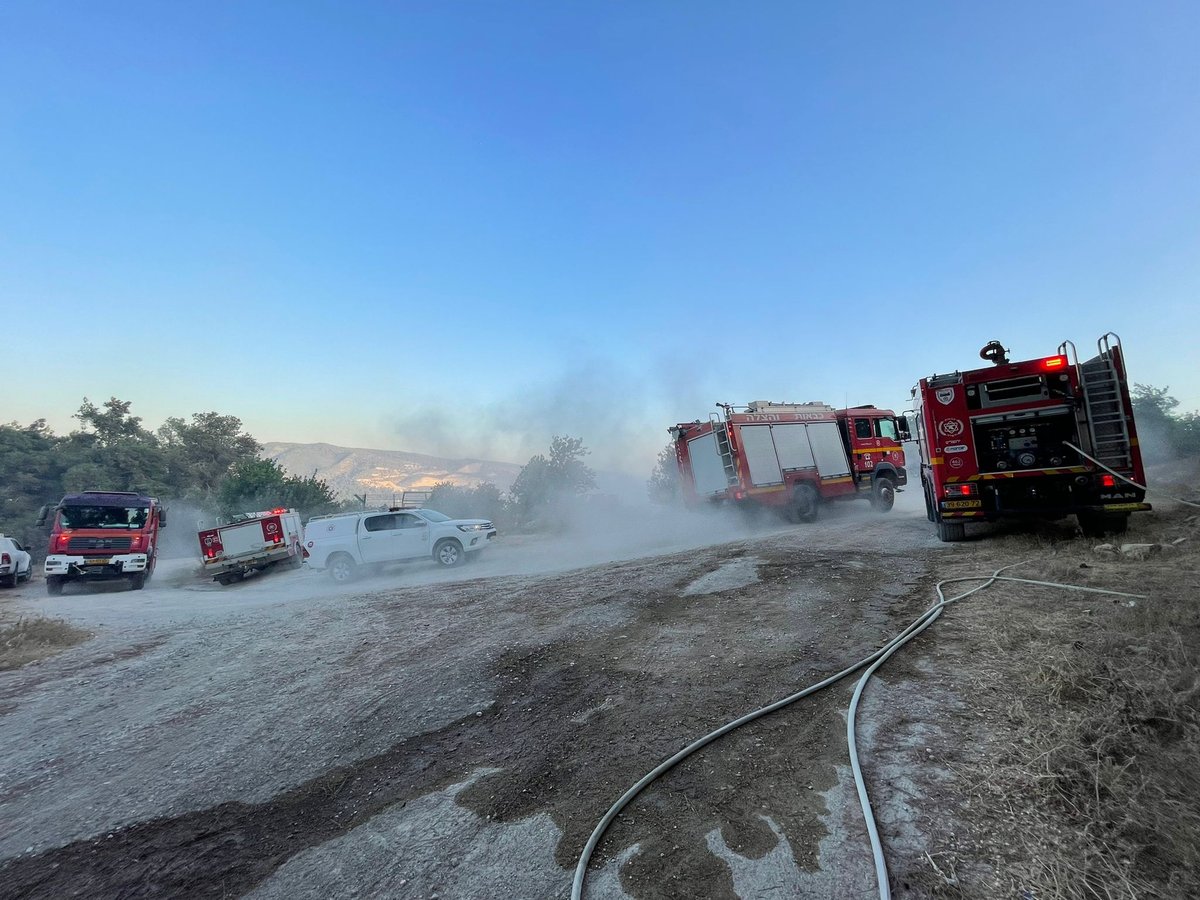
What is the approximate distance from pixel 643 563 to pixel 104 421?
54.7 metres

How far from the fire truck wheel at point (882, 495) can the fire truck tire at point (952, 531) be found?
714 centimetres

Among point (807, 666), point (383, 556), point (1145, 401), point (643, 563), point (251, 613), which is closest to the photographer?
point (807, 666)

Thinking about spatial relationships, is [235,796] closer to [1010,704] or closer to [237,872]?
[237,872]

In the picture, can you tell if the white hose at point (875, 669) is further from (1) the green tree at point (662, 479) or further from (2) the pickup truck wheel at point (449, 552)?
(1) the green tree at point (662, 479)

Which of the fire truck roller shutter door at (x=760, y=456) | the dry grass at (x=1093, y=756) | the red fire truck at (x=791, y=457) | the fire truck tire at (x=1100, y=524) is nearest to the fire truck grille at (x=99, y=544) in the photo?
the red fire truck at (x=791, y=457)

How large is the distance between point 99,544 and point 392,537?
369 inches

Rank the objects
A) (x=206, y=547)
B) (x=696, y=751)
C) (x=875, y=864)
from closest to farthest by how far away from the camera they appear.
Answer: (x=875, y=864), (x=696, y=751), (x=206, y=547)

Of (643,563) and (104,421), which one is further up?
(104,421)

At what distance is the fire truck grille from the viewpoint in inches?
606

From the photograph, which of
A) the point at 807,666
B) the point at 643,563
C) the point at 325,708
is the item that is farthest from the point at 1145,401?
the point at 325,708

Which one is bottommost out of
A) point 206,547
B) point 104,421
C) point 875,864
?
point 875,864

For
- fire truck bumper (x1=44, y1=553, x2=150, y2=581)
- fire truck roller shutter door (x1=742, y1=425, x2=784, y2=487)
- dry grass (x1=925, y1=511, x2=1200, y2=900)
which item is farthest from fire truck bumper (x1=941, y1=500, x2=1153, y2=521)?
fire truck bumper (x1=44, y1=553, x2=150, y2=581)

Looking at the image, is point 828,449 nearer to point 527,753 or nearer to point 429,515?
point 429,515

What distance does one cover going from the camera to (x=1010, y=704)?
125 inches
